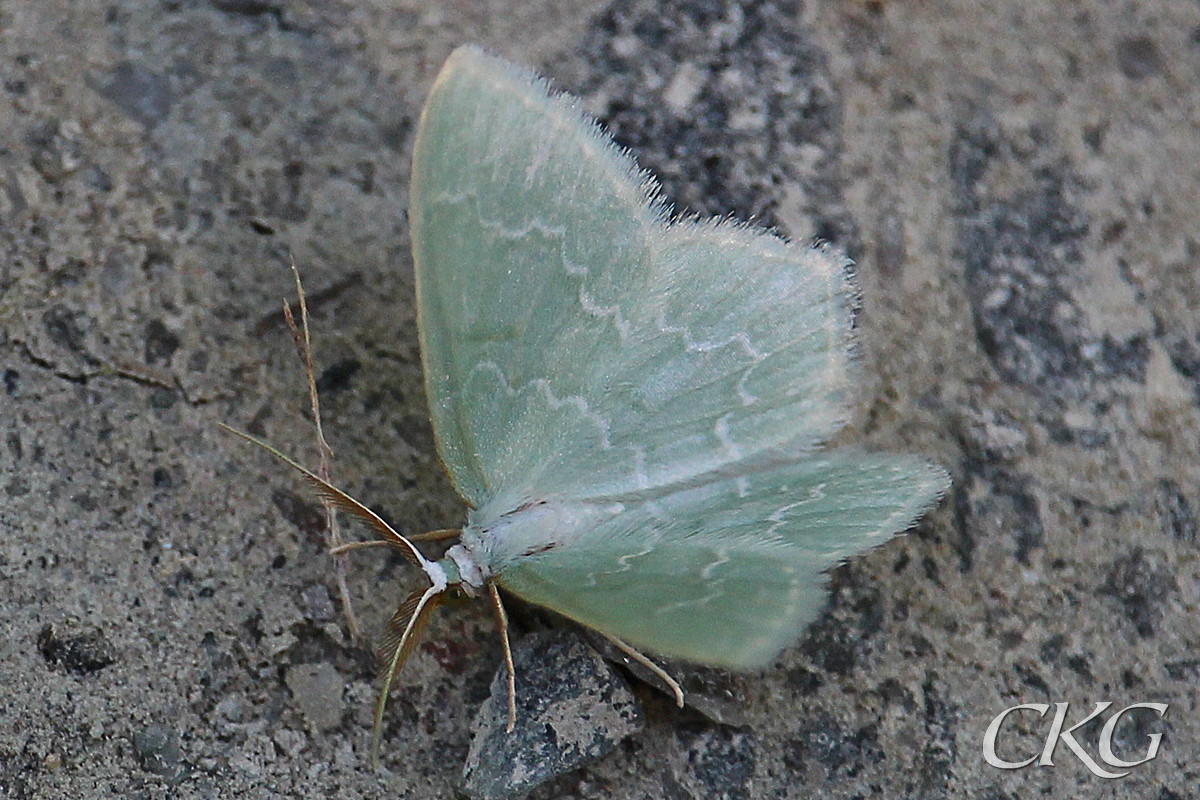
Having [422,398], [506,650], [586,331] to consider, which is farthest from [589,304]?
[506,650]

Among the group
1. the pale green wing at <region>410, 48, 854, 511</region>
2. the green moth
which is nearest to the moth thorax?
the green moth

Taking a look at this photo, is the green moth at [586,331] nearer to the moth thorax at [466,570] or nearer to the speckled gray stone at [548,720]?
the moth thorax at [466,570]

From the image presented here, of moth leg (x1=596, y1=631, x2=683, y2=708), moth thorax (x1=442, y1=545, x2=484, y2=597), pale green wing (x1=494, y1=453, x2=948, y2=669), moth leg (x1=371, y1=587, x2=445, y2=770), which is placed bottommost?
moth leg (x1=371, y1=587, x2=445, y2=770)

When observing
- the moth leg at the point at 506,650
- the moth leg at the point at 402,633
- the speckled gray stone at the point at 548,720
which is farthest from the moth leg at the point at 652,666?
the moth leg at the point at 402,633

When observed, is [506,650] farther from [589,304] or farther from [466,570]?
[589,304]

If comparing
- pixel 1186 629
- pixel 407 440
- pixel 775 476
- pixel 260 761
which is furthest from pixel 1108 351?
pixel 260 761

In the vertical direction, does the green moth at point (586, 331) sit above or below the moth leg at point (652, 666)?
above

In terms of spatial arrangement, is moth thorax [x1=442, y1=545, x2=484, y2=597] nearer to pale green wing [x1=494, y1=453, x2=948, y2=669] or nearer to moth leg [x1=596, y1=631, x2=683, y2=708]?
pale green wing [x1=494, y1=453, x2=948, y2=669]
